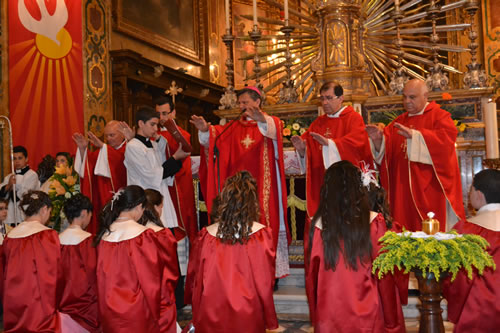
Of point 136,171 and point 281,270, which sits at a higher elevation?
point 136,171

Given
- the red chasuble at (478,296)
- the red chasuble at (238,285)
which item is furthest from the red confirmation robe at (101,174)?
the red chasuble at (478,296)

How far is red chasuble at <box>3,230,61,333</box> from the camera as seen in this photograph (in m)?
4.74

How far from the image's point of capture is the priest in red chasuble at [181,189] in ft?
19.5

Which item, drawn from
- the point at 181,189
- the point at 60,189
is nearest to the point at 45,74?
the point at 60,189

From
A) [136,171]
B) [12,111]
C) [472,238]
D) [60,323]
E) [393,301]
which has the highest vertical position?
[12,111]

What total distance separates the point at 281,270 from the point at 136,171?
1.58 meters

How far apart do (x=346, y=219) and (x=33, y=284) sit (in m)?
2.62

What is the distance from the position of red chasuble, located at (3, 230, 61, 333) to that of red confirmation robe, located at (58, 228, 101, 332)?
0.15 m

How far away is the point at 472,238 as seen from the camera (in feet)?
9.77

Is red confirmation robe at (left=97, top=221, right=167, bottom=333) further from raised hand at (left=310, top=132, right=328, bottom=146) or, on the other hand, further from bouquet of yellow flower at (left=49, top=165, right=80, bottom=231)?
bouquet of yellow flower at (left=49, top=165, right=80, bottom=231)

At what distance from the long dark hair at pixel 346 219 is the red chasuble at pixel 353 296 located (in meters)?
0.07

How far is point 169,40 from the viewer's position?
12.5 meters

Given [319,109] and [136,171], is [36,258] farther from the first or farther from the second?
[319,109]

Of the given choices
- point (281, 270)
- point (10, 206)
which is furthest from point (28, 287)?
point (10, 206)
